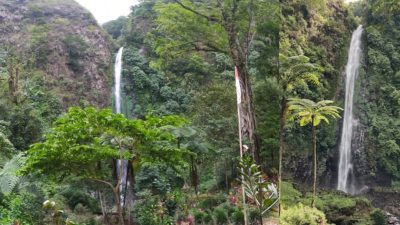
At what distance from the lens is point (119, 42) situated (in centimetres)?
414

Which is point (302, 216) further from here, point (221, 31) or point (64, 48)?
point (64, 48)

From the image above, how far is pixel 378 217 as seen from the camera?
2180 millimetres

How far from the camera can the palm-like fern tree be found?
2.29m

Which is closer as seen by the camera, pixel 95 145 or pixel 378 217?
pixel 378 217

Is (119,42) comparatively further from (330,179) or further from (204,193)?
(330,179)

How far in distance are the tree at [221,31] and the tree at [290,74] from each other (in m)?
0.58

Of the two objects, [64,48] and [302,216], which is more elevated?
[64,48]

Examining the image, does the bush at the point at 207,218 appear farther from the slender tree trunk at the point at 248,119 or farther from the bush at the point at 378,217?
the bush at the point at 378,217

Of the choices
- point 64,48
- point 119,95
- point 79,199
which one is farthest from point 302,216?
point 64,48

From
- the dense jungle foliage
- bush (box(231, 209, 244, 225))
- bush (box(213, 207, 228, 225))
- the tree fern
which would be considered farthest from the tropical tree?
bush (box(231, 209, 244, 225))

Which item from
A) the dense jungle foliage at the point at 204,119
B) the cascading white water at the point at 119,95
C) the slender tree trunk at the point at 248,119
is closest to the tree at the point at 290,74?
the dense jungle foliage at the point at 204,119

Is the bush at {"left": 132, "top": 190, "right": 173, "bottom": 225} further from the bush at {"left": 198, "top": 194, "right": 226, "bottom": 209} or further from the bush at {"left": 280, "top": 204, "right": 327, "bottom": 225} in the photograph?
the bush at {"left": 280, "top": 204, "right": 327, "bottom": 225}

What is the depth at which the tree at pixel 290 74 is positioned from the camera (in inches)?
98.0

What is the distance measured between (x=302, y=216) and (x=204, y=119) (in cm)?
152
